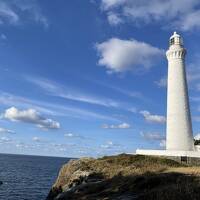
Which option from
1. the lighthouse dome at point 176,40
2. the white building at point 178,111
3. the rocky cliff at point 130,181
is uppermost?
the lighthouse dome at point 176,40

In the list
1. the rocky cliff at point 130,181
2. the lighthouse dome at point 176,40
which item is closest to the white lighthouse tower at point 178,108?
the lighthouse dome at point 176,40

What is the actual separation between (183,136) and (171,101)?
15.7 ft

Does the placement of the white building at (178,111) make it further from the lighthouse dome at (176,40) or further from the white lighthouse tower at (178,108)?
the lighthouse dome at (176,40)

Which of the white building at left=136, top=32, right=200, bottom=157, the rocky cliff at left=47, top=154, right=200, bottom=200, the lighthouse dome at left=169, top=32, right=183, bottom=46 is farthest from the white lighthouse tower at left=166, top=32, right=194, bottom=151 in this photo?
the rocky cliff at left=47, top=154, right=200, bottom=200

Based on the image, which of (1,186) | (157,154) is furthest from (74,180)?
(1,186)

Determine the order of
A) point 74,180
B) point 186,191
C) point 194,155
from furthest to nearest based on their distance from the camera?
point 194,155
point 74,180
point 186,191

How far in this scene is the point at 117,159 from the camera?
135 ft

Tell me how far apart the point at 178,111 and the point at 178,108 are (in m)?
0.39

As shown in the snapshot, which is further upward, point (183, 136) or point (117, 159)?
point (183, 136)

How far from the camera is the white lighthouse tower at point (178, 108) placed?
43844 millimetres

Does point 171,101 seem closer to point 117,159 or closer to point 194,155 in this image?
point 194,155

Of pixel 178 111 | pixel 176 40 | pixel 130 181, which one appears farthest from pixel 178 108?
pixel 130 181

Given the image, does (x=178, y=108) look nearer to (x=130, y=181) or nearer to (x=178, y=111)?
(x=178, y=111)

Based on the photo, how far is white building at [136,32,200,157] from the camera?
Result: 43812 mm
